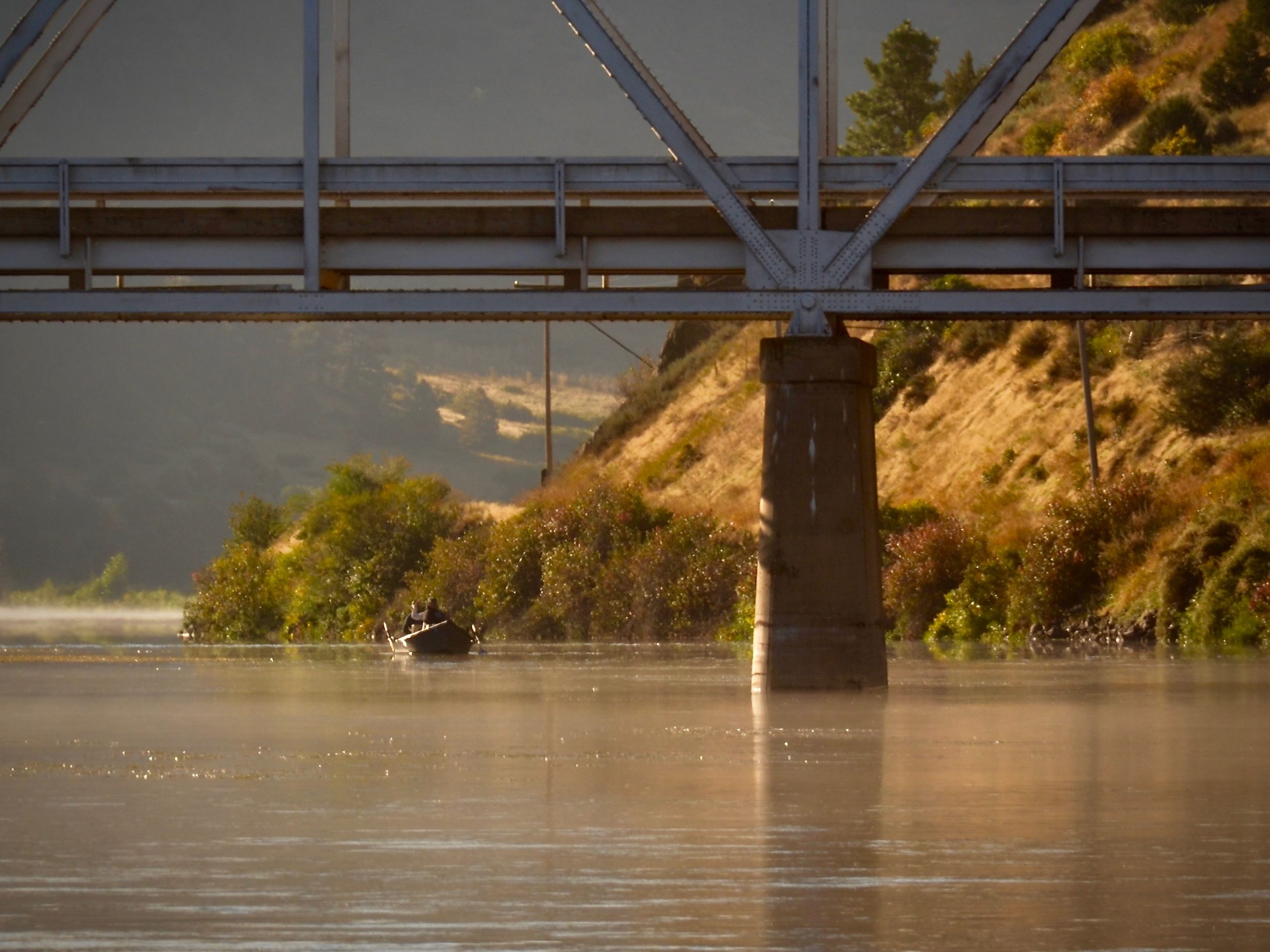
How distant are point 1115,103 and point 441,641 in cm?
3836

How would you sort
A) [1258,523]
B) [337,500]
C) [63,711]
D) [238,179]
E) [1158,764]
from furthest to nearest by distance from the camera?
[337,500]
[1258,523]
[238,179]
[63,711]
[1158,764]

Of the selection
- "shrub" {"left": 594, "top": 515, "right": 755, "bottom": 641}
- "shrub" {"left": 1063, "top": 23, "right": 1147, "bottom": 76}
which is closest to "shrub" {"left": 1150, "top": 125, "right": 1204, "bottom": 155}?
"shrub" {"left": 1063, "top": 23, "right": 1147, "bottom": 76}

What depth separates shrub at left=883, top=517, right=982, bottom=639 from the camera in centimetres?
5688

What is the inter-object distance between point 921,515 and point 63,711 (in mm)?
37133

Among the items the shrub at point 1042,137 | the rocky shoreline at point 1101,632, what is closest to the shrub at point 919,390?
the shrub at point 1042,137

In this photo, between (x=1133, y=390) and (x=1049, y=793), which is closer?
(x=1049, y=793)

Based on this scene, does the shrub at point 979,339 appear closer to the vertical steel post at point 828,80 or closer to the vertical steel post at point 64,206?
the vertical steel post at point 828,80

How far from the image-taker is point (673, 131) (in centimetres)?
2900

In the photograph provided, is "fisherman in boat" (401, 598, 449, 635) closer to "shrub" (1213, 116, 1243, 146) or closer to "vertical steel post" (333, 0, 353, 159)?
"vertical steel post" (333, 0, 353, 159)

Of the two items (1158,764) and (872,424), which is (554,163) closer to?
(872,424)

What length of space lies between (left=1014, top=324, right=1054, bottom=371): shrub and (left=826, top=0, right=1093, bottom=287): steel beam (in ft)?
133

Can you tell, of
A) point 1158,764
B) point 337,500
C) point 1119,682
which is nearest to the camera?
point 1158,764

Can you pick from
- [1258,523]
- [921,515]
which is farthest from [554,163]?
[921,515]

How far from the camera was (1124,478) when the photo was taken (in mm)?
53281
